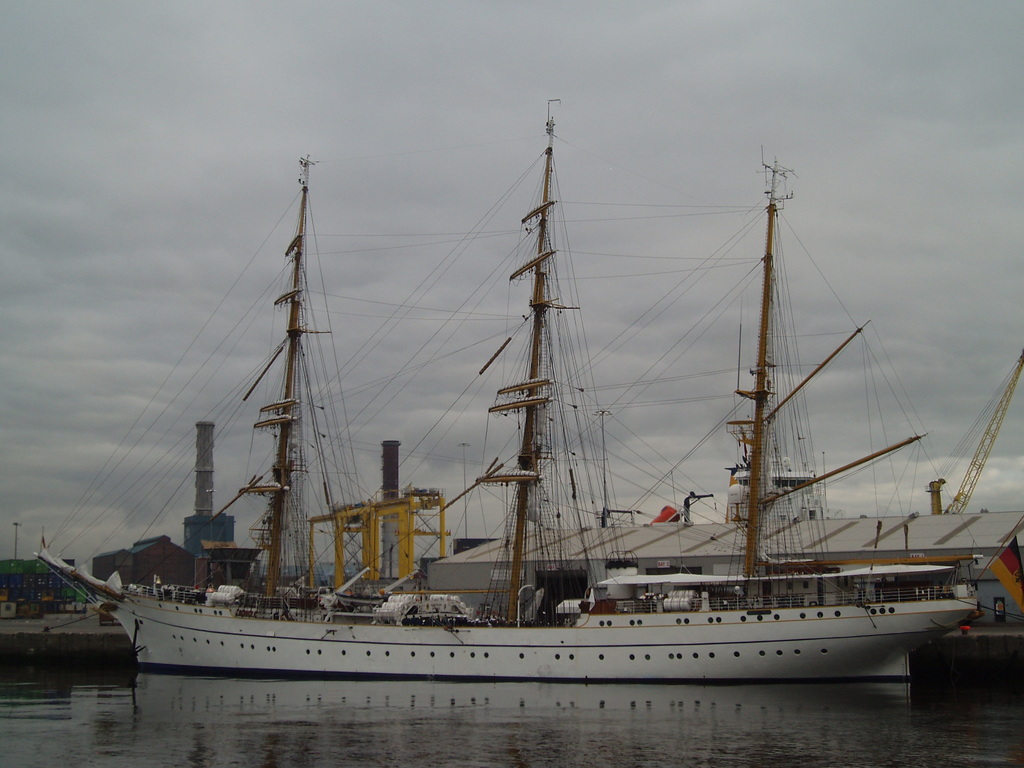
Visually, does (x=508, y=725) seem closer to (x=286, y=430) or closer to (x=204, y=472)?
(x=286, y=430)

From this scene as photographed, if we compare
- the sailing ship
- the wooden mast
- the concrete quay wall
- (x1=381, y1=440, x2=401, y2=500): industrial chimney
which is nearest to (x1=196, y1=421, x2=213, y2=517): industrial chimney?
(x1=381, y1=440, x2=401, y2=500): industrial chimney

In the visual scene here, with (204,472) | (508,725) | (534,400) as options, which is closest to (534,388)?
(534,400)

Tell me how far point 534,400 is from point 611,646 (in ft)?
46.1

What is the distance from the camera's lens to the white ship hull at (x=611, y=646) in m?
45.3

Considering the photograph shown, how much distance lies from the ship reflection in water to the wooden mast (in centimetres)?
923

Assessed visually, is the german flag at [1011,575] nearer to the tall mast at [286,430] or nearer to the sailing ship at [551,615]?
the sailing ship at [551,615]

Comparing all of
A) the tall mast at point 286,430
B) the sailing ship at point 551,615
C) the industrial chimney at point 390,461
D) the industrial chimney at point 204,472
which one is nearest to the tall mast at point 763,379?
the sailing ship at point 551,615

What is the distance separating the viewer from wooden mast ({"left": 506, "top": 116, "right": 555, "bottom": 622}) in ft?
177

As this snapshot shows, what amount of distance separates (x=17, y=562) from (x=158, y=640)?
10694 centimetres

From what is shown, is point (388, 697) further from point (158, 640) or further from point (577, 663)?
point (158, 640)

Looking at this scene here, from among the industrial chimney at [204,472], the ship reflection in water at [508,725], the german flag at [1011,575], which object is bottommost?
the ship reflection in water at [508,725]

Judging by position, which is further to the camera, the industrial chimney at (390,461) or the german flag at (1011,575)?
the industrial chimney at (390,461)

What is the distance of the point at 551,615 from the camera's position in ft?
178

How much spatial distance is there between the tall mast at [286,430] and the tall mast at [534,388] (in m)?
14.6
